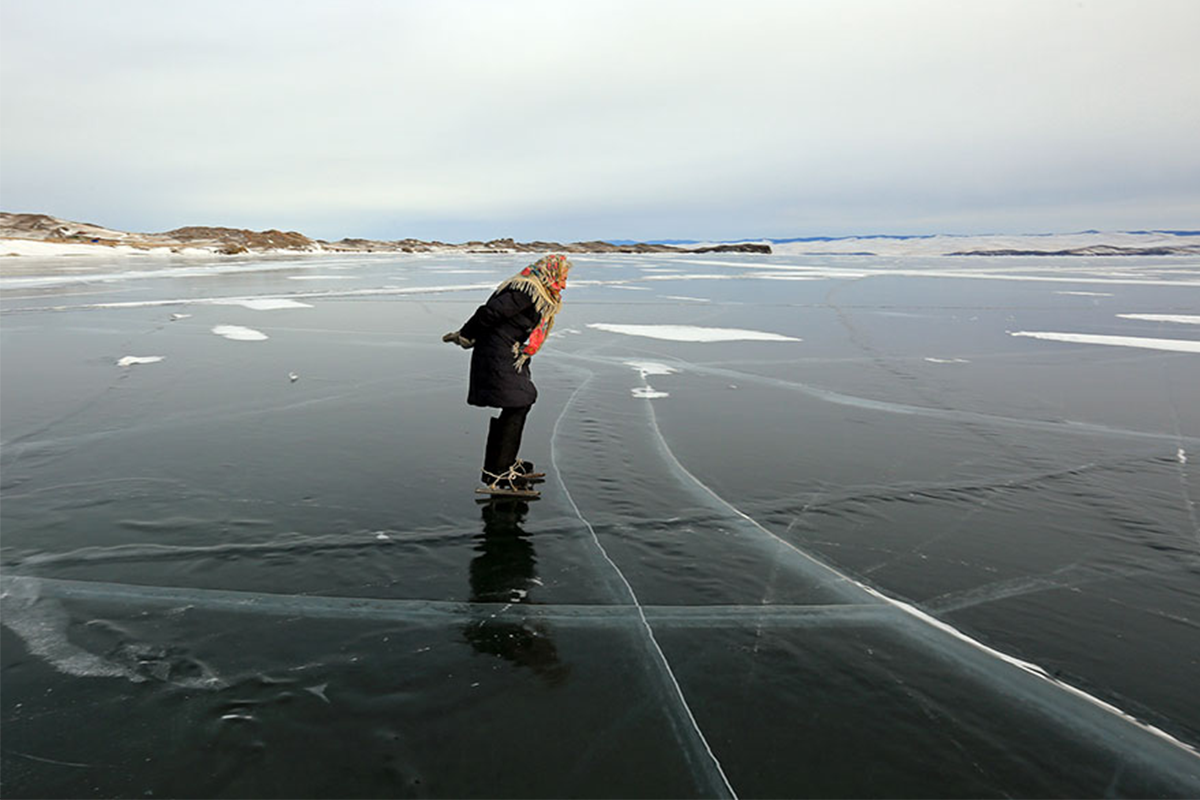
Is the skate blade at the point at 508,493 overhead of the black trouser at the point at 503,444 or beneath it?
beneath

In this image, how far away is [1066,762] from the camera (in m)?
2.33

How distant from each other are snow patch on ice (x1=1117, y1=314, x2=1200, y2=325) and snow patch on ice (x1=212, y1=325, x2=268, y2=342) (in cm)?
1877

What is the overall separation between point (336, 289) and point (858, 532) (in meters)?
21.1

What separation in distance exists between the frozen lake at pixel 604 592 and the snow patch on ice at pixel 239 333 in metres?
3.50

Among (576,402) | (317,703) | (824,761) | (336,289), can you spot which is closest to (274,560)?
(317,703)

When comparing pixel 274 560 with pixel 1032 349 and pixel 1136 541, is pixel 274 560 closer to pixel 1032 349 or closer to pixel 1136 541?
pixel 1136 541

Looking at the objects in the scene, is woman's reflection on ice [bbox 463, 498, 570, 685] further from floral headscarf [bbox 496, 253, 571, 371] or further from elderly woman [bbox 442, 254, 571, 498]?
floral headscarf [bbox 496, 253, 571, 371]

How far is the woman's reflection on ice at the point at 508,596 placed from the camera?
9.41ft

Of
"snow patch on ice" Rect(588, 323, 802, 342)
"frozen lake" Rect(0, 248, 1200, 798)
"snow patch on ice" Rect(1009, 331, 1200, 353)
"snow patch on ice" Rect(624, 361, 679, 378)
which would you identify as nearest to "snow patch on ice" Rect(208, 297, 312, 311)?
"snow patch on ice" Rect(588, 323, 802, 342)

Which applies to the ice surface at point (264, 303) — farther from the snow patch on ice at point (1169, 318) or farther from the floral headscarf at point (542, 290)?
the snow patch on ice at point (1169, 318)

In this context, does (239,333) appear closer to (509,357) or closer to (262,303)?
Result: (262,303)

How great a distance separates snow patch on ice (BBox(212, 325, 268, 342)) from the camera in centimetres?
1135

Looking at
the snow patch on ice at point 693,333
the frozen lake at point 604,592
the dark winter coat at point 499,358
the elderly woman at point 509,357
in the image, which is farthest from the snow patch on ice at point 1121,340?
the dark winter coat at point 499,358

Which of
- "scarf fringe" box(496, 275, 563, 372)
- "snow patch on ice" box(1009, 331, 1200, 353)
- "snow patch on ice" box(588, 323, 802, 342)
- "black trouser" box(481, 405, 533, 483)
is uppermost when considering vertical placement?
"scarf fringe" box(496, 275, 563, 372)
